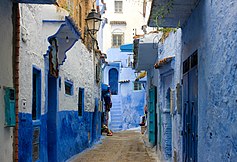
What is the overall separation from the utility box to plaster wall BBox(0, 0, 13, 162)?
0.08 meters

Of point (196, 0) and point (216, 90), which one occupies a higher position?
point (196, 0)

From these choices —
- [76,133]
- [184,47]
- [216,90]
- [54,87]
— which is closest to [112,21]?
[76,133]

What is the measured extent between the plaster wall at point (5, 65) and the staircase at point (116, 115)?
27.6m

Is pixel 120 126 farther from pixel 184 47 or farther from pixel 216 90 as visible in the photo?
pixel 216 90

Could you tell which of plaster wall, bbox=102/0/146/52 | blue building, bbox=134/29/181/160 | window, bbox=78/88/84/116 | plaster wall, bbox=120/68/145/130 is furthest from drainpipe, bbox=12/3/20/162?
plaster wall, bbox=102/0/146/52

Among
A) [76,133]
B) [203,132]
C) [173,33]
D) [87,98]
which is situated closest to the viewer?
[203,132]

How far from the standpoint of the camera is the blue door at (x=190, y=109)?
19.8 feet

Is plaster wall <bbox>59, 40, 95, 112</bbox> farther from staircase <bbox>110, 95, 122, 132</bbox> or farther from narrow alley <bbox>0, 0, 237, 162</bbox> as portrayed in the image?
staircase <bbox>110, 95, 122, 132</bbox>

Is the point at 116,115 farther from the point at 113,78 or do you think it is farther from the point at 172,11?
the point at 172,11

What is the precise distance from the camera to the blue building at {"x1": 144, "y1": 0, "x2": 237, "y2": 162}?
3.80 metres

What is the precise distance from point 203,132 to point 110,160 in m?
7.39

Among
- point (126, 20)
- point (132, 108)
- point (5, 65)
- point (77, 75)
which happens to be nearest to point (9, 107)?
point (5, 65)

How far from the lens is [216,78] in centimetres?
439

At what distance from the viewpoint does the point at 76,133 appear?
1316 cm
